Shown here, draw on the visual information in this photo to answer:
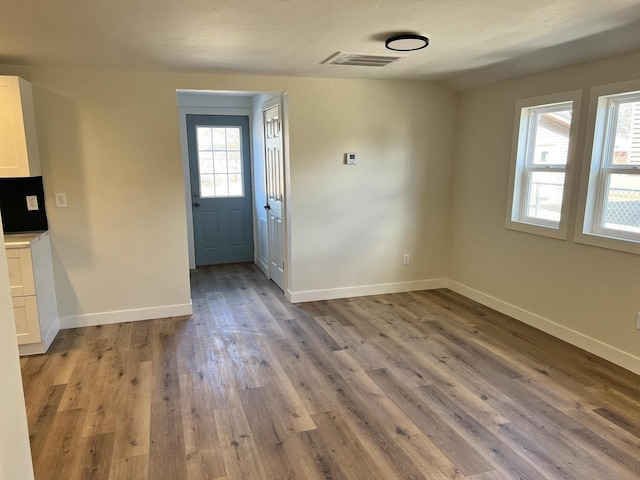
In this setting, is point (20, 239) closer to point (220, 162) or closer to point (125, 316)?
point (125, 316)

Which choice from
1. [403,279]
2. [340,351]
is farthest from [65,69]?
[403,279]

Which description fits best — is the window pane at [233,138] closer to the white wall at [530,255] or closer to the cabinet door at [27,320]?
the white wall at [530,255]

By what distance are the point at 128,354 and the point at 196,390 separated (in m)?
0.87

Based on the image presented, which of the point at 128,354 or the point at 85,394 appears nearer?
the point at 85,394

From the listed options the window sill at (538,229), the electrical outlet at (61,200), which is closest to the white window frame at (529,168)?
the window sill at (538,229)

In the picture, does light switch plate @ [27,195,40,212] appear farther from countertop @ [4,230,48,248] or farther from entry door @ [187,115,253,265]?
entry door @ [187,115,253,265]

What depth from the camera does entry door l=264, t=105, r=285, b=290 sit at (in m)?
4.54

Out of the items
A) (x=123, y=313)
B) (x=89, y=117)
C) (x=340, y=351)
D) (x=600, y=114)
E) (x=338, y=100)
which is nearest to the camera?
(x=600, y=114)

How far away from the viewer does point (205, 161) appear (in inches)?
230

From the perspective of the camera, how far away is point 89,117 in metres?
3.63

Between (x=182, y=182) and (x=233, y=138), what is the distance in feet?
6.98

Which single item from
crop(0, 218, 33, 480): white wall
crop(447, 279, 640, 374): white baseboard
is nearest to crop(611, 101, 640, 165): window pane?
crop(447, 279, 640, 374): white baseboard

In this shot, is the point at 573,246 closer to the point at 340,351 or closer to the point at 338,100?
the point at 340,351

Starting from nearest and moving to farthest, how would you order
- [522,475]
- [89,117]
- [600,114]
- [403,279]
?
[522,475]
[600,114]
[89,117]
[403,279]
